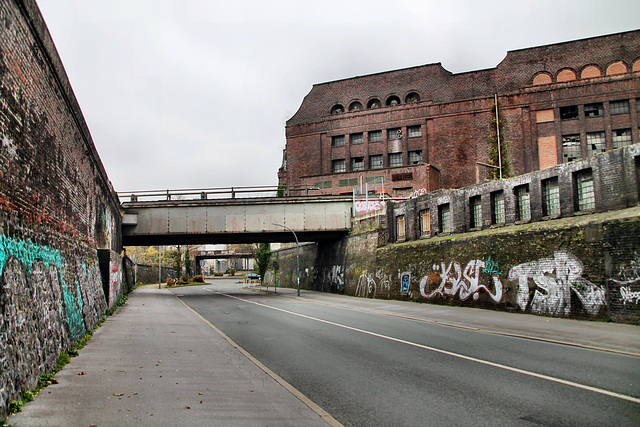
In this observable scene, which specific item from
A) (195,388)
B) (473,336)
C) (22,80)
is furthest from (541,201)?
(22,80)

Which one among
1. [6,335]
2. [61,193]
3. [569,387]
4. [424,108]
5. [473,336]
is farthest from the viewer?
[424,108]

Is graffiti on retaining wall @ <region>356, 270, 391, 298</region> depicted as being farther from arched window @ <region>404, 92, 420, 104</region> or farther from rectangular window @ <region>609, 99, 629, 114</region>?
rectangular window @ <region>609, 99, 629, 114</region>

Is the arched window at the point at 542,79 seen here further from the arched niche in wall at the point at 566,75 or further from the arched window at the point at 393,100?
the arched window at the point at 393,100

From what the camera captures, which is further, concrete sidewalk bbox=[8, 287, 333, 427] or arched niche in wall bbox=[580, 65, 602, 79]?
arched niche in wall bbox=[580, 65, 602, 79]

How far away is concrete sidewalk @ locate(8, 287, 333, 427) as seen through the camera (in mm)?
5379

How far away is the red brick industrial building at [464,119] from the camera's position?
4588 centimetres

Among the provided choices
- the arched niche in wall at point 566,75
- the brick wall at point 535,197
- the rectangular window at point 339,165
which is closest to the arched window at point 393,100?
the rectangular window at point 339,165

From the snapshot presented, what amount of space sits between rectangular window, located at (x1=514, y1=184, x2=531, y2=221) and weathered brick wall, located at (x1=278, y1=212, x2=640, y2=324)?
1131mm

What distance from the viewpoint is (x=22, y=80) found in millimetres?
7086

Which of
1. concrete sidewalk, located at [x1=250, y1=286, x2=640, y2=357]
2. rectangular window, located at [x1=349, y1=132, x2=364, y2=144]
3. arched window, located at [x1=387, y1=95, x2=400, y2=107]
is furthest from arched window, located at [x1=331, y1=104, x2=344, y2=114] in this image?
concrete sidewalk, located at [x1=250, y1=286, x2=640, y2=357]

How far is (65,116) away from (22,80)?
348cm

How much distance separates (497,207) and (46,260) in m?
20.3

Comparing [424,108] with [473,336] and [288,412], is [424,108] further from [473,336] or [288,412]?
[288,412]

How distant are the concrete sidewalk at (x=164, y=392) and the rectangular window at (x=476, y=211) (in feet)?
56.9
